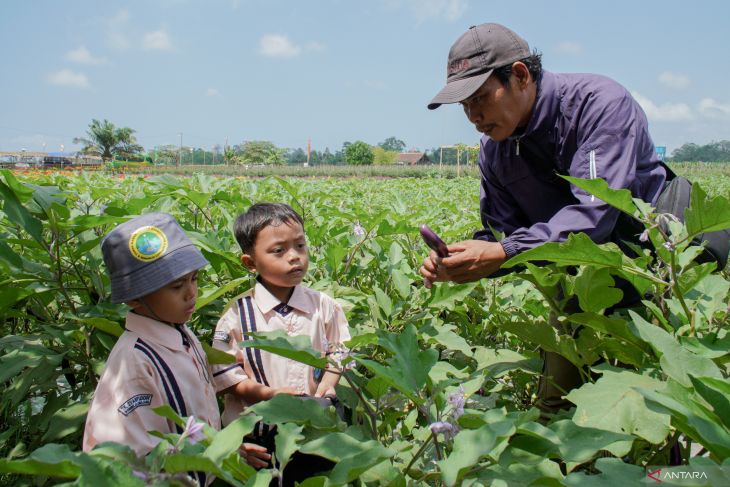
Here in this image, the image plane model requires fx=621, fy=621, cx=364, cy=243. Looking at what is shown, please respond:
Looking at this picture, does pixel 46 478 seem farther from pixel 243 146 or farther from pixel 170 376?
pixel 243 146

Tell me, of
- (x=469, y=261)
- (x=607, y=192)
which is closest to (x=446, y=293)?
(x=469, y=261)

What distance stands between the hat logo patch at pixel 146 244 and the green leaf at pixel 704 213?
1.33 metres

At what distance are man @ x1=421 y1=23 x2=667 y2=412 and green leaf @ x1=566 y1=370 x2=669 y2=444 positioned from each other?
66cm

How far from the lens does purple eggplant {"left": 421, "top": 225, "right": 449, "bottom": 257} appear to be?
192cm

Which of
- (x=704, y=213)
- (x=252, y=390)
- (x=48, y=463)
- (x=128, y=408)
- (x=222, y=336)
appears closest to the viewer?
(x=48, y=463)

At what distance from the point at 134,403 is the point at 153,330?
23cm

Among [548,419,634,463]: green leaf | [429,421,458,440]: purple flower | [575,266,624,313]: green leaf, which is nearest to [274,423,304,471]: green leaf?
[429,421,458,440]: purple flower

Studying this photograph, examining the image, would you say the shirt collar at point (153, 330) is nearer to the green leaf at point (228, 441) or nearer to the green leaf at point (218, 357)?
the green leaf at point (218, 357)

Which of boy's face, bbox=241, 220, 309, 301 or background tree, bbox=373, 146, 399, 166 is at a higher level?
background tree, bbox=373, 146, 399, 166

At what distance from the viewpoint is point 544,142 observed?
2371mm

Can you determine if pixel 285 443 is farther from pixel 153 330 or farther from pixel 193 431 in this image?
pixel 153 330

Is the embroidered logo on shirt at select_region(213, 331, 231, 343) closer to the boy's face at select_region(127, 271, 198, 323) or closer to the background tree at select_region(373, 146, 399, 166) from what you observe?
the boy's face at select_region(127, 271, 198, 323)

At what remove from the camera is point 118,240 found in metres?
1.76

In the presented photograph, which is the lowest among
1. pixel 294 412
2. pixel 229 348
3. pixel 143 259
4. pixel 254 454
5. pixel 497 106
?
pixel 254 454
